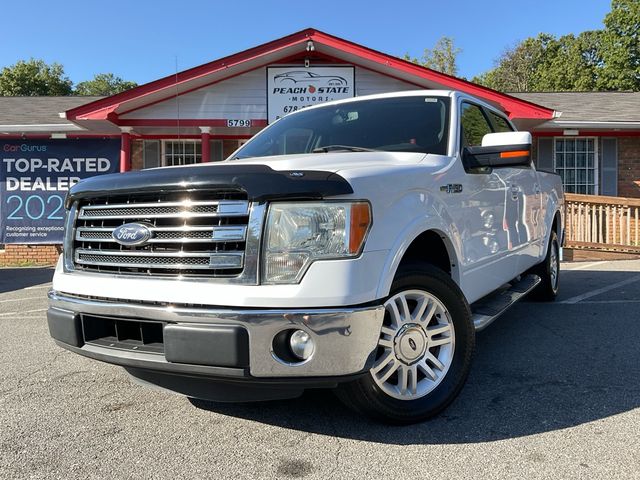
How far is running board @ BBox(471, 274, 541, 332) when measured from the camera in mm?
3223

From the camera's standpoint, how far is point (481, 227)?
3438 millimetres

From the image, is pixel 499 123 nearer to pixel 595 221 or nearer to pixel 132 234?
pixel 132 234

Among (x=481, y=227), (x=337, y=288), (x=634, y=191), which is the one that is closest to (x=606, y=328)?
(x=481, y=227)

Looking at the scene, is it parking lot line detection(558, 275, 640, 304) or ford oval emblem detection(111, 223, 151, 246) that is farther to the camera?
parking lot line detection(558, 275, 640, 304)

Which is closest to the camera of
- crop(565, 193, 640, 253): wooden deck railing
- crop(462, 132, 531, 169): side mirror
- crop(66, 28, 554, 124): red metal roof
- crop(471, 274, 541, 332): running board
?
crop(462, 132, 531, 169): side mirror

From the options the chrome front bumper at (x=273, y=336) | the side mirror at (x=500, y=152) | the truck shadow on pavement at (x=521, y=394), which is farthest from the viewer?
the side mirror at (x=500, y=152)

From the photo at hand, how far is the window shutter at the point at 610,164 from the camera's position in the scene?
12.0 meters

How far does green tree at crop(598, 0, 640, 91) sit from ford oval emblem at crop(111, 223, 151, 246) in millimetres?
43920

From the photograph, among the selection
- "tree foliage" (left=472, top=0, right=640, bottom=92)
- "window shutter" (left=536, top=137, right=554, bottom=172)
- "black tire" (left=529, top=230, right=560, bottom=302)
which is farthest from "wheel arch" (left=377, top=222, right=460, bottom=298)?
"tree foliage" (left=472, top=0, right=640, bottom=92)

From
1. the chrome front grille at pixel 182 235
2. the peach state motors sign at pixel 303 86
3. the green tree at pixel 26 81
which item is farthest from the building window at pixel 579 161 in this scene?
the green tree at pixel 26 81

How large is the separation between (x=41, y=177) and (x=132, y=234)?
34.2 feet

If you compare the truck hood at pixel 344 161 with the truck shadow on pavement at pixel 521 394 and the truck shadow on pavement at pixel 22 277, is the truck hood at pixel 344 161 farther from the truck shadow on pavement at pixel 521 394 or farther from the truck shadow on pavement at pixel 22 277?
the truck shadow on pavement at pixel 22 277

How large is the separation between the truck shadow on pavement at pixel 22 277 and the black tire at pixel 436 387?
7.23 meters

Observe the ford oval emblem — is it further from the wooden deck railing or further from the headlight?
the wooden deck railing
